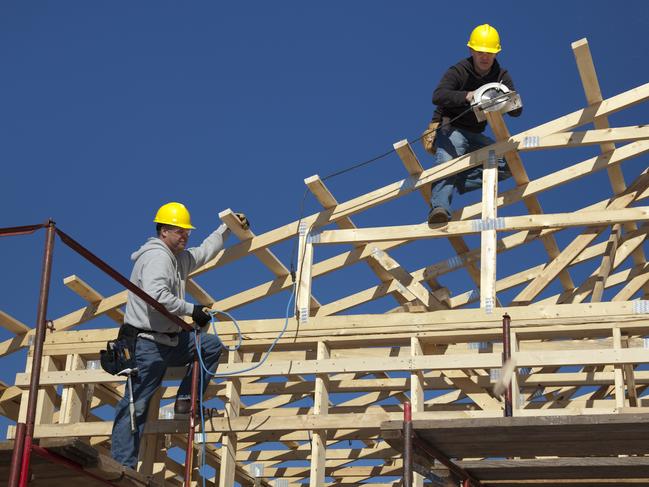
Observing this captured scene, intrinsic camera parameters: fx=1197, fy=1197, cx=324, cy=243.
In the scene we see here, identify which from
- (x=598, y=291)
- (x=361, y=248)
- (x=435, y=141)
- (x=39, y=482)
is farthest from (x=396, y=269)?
(x=39, y=482)

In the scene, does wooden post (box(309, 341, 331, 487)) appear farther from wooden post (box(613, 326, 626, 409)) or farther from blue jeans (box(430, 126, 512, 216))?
wooden post (box(613, 326, 626, 409))

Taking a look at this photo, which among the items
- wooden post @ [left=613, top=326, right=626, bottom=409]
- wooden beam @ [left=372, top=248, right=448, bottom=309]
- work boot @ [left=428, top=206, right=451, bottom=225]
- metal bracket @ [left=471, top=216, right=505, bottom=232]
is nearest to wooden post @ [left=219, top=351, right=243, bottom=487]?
wooden beam @ [left=372, top=248, right=448, bottom=309]

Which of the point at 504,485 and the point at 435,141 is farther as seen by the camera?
the point at 435,141

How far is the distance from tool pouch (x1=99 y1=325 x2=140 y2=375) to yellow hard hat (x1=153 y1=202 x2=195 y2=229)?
3.16 ft

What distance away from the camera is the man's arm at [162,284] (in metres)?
8.84

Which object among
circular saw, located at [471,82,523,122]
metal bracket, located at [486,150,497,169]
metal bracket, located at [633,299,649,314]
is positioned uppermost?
circular saw, located at [471,82,523,122]

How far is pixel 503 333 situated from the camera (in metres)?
9.12

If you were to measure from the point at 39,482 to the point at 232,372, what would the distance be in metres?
2.46

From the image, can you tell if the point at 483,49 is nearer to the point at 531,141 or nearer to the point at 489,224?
the point at 531,141

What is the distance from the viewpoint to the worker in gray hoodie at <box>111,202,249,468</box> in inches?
348

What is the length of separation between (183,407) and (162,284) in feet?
3.41

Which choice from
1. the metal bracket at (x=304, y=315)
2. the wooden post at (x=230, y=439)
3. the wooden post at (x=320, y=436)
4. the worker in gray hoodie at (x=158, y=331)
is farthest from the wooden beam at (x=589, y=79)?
the wooden post at (x=230, y=439)

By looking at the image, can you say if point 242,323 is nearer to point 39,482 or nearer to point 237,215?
Answer: point 237,215

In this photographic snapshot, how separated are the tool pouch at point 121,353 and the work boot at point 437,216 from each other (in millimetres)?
3082
